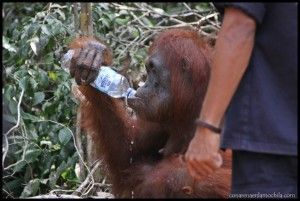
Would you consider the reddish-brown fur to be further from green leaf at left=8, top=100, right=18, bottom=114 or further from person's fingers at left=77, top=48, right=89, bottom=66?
green leaf at left=8, top=100, right=18, bottom=114

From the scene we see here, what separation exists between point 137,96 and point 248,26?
47.8 inches

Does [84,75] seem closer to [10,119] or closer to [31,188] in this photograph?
[10,119]

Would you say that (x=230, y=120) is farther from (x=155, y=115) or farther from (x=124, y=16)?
(x=124, y=16)

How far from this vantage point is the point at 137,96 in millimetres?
3631

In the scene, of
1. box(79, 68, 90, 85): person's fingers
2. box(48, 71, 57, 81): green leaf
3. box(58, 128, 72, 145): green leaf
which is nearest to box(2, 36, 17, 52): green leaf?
box(48, 71, 57, 81): green leaf

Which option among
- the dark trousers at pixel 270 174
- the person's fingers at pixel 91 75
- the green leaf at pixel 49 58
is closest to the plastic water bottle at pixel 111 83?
the person's fingers at pixel 91 75

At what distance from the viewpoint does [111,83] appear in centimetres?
379

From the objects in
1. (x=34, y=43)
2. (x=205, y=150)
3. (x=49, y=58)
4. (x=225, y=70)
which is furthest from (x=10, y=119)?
(x=225, y=70)

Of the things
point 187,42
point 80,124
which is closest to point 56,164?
point 80,124

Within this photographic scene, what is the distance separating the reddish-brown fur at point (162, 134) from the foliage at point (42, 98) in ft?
1.29

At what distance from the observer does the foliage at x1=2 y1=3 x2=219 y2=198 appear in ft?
14.0

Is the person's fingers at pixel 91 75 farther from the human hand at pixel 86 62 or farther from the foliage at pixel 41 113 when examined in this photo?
the foliage at pixel 41 113

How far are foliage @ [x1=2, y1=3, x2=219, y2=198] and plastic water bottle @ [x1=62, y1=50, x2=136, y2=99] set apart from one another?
1.66 feet

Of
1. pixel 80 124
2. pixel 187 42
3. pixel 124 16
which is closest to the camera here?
pixel 187 42
